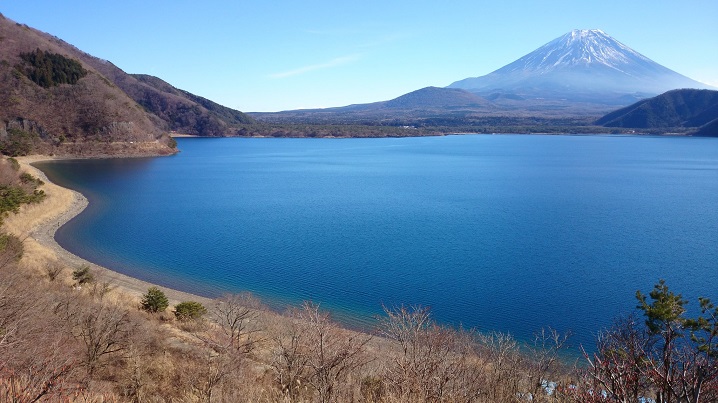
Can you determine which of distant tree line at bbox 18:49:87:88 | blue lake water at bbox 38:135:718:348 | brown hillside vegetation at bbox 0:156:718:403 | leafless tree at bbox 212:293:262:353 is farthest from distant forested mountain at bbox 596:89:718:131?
brown hillside vegetation at bbox 0:156:718:403

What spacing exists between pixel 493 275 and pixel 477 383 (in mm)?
9426

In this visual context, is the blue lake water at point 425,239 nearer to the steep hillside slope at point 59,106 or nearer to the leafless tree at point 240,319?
the leafless tree at point 240,319

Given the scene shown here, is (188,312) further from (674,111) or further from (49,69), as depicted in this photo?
(674,111)

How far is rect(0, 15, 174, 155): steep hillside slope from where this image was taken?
49.9 meters

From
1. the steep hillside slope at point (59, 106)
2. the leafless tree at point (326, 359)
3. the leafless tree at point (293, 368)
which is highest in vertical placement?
the steep hillside slope at point (59, 106)

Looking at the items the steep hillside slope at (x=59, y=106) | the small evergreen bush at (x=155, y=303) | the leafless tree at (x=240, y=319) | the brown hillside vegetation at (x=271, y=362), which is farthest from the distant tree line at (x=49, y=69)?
the leafless tree at (x=240, y=319)

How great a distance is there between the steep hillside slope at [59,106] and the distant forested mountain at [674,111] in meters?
103

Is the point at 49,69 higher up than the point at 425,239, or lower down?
higher up

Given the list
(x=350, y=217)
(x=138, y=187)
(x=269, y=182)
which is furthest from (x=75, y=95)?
(x=350, y=217)

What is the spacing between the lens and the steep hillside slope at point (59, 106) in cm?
4994

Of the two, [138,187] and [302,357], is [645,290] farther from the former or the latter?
[138,187]

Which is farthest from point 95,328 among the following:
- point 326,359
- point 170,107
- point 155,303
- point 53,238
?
point 170,107

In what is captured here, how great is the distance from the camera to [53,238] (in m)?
20.4

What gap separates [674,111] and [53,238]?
123043 mm
